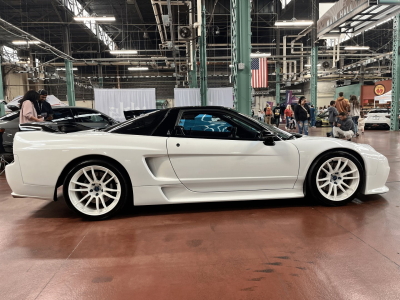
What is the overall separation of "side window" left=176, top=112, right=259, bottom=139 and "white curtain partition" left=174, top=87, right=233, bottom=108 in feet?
35.5

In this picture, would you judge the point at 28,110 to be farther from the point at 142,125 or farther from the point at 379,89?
the point at 379,89

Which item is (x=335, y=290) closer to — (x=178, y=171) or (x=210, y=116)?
(x=178, y=171)

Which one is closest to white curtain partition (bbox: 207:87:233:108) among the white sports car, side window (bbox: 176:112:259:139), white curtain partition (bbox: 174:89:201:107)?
white curtain partition (bbox: 174:89:201:107)

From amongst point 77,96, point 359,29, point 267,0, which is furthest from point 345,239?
point 77,96

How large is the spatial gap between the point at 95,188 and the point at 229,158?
1473 millimetres

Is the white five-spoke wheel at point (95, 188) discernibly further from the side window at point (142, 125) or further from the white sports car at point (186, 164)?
the side window at point (142, 125)

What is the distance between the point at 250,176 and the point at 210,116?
0.83 m

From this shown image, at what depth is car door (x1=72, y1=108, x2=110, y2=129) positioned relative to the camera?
7.65m

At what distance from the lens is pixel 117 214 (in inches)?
129

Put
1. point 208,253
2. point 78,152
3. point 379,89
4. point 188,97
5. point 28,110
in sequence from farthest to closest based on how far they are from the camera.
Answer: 1. point 379,89
2. point 188,97
3. point 28,110
4. point 78,152
5. point 208,253

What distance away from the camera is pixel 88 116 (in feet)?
25.6

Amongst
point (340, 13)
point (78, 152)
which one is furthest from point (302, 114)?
point (78, 152)

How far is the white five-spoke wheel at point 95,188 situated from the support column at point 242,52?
4427 millimetres

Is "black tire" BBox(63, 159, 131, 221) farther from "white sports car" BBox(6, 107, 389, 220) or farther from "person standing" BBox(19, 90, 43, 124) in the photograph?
"person standing" BBox(19, 90, 43, 124)
